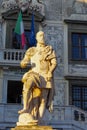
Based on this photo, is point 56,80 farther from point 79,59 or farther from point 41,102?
point 41,102

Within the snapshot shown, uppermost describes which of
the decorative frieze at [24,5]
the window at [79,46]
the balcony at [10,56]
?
the decorative frieze at [24,5]

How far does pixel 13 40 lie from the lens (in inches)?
905

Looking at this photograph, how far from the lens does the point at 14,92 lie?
23.1 meters

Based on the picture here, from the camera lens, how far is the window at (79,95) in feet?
73.3

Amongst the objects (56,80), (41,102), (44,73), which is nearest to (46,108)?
(41,102)

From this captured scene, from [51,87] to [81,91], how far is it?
1359 cm

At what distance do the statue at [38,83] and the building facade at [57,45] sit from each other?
12.1m

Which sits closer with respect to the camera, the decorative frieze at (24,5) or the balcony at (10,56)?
the balcony at (10,56)

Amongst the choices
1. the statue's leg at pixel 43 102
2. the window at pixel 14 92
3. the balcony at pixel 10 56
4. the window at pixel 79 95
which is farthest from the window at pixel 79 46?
the statue's leg at pixel 43 102

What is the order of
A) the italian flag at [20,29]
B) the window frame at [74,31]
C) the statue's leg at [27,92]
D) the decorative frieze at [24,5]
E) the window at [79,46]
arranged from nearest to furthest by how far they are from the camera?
the statue's leg at [27,92], the italian flag at [20,29], the window frame at [74,31], the decorative frieze at [24,5], the window at [79,46]

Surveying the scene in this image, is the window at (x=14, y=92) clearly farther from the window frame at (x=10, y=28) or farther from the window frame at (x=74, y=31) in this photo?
the window frame at (x=74, y=31)

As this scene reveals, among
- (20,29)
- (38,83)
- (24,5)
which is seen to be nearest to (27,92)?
(38,83)

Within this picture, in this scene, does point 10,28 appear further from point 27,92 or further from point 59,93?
point 27,92

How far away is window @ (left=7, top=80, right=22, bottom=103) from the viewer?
2250cm
